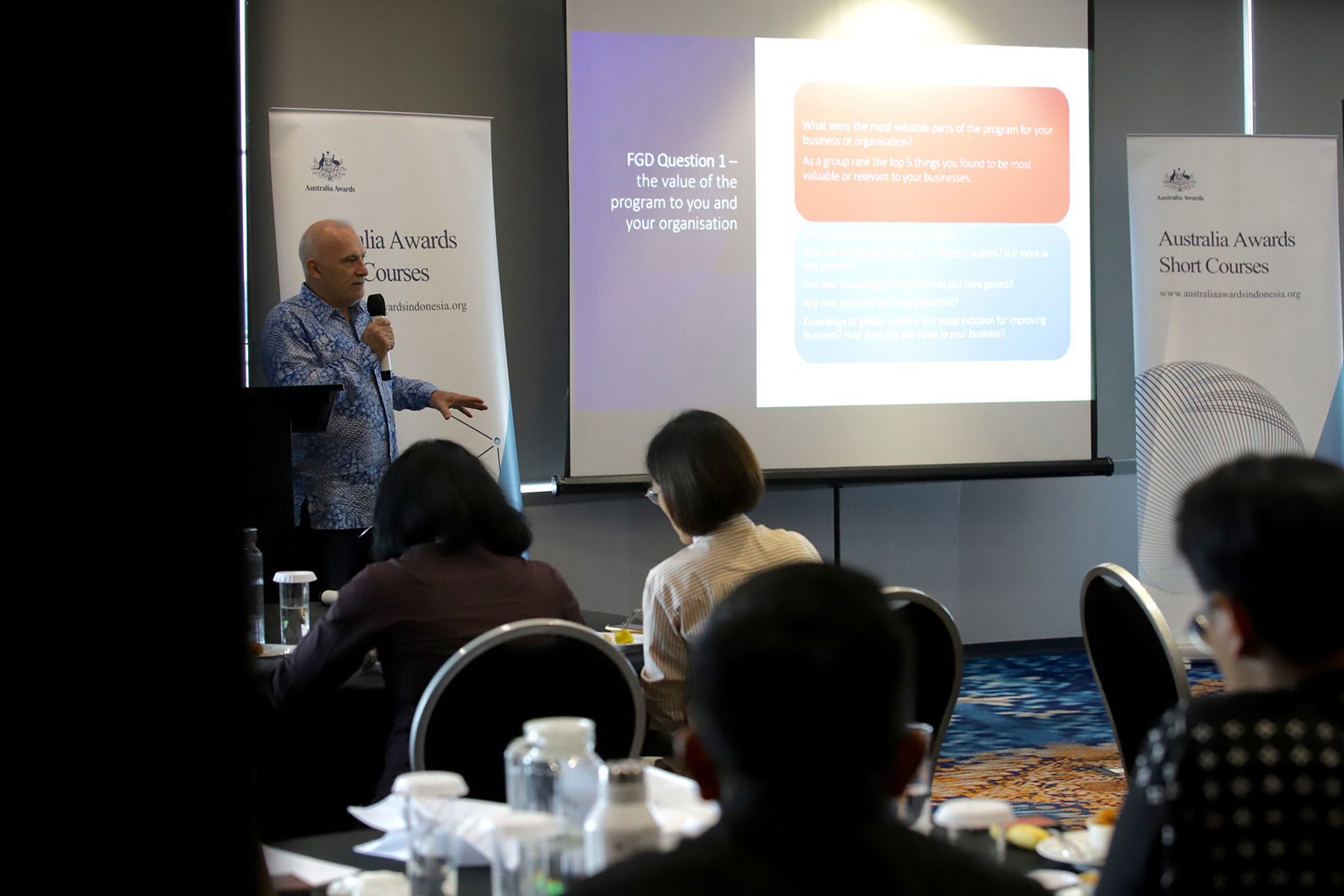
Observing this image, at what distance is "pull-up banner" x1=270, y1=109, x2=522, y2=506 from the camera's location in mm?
4547

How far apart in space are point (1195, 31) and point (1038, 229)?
1598 millimetres

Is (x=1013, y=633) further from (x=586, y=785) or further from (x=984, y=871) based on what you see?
(x=984, y=871)

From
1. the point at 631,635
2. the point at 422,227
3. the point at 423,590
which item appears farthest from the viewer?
the point at 422,227

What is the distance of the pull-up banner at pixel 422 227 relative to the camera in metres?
4.55

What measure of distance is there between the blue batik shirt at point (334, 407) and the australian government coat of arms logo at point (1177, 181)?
139 inches

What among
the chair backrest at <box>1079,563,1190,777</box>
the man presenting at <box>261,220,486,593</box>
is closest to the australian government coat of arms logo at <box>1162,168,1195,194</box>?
the man presenting at <box>261,220,486,593</box>

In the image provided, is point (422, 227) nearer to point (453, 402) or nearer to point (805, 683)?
point (453, 402)

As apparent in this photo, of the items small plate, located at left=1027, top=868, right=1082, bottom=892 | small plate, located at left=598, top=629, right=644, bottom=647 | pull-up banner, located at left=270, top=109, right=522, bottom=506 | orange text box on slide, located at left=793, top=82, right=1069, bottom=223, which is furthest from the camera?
orange text box on slide, located at left=793, top=82, right=1069, bottom=223

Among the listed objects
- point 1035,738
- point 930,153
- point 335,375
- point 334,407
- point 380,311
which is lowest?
point 1035,738

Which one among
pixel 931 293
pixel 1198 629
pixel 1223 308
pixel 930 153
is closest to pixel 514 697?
pixel 1198 629

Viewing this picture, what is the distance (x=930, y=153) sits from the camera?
531 centimetres

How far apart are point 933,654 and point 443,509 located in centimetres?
94

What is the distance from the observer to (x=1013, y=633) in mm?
6035

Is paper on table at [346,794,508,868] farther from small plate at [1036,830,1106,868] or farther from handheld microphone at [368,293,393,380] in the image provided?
handheld microphone at [368,293,393,380]
